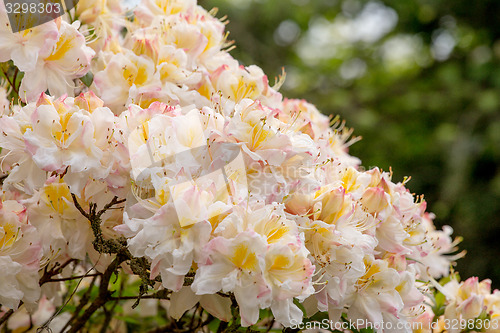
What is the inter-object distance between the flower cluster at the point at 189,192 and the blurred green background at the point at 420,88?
218cm

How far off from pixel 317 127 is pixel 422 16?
2.89 metres

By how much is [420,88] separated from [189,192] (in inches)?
121

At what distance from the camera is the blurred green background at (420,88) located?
281cm

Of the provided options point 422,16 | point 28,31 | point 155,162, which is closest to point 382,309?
point 155,162

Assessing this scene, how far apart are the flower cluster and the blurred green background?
2.18m

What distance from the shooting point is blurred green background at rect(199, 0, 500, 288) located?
111 inches

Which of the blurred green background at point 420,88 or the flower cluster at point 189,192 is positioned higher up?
the flower cluster at point 189,192

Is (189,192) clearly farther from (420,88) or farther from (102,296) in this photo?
(420,88)

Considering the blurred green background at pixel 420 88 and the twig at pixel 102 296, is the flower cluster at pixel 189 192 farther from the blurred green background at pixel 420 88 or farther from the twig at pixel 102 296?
the blurred green background at pixel 420 88

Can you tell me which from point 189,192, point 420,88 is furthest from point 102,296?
point 420,88

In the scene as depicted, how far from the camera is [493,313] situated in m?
0.79

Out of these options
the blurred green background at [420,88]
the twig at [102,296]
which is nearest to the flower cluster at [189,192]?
the twig at [102,296]

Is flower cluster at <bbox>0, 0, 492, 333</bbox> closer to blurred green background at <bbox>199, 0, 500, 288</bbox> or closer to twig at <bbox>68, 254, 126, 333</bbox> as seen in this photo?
twig at <bbox>68, 254, 126, 333</bbox>

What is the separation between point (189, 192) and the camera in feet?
1.78
